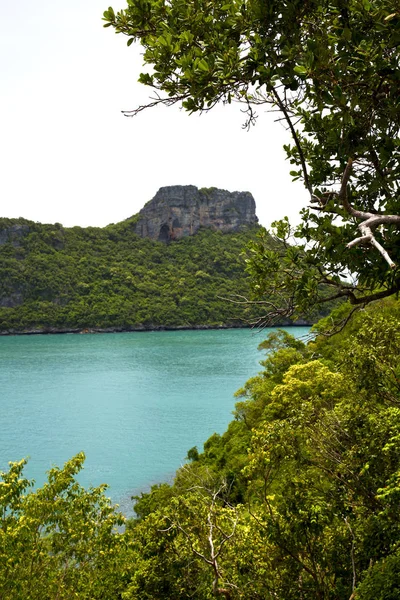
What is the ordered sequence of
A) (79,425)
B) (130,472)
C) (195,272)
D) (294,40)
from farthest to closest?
(195,272) < (79,425) < (130,472) < (294,40)

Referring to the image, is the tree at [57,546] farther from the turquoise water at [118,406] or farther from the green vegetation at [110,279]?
the green vegetation at [110,279]

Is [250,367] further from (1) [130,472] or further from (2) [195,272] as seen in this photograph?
(2) [195,272]

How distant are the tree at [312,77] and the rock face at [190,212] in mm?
145596

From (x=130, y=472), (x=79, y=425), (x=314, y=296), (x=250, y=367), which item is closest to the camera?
(x=314, y=296)

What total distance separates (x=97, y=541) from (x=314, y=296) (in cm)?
730

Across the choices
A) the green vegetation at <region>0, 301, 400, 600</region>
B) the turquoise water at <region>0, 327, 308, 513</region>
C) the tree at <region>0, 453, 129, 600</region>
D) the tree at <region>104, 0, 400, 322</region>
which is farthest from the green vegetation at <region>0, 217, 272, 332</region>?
the tree at <region>104, 0, 400, 322</region>

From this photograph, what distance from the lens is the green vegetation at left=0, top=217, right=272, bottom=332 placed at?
Answer: 10975cm

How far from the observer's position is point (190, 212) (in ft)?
496

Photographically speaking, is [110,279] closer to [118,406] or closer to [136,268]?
[136,268]

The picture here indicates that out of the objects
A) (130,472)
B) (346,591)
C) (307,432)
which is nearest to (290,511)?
(346,591)

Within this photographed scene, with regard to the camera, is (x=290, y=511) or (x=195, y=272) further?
(x=195, y=272)

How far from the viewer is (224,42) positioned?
3.74m

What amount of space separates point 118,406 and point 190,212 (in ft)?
380

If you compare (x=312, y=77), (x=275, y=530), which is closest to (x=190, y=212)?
(x=275, y=530)
